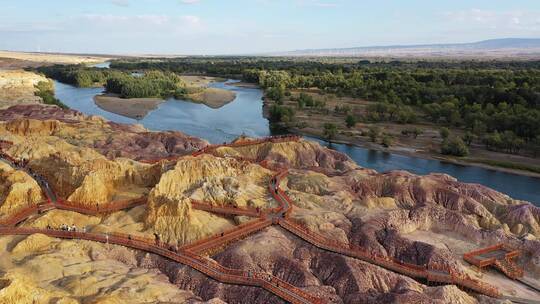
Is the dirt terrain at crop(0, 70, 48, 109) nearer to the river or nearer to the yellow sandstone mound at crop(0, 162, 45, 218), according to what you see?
the river

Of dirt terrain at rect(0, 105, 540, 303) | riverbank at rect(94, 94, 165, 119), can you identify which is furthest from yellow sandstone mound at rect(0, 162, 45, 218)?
riverbank at rect(94, 94, 165, 119)

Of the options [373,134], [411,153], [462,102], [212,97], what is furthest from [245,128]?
[462,102]

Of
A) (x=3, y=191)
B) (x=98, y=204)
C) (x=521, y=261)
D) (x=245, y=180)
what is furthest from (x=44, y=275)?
(x=521, y=261)

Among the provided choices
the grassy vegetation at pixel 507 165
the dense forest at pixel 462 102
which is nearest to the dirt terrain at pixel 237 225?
the grassy vegetation at pixel 507 165

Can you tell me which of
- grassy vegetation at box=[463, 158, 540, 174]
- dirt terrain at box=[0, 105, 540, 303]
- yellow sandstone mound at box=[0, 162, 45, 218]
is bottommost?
grassy vegetation at box=[463, 158, 540, 174]

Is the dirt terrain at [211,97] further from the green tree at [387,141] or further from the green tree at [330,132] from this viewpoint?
the green tree at [387,141]

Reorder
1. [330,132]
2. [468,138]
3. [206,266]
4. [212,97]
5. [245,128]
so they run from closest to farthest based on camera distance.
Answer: [206,266] < [468,138] < [330,132] < [245,128] < [212,97]

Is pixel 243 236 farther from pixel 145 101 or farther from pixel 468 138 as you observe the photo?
pixel 145 101

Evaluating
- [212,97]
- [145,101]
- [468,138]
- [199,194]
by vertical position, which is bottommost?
[468,138]
